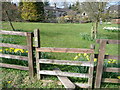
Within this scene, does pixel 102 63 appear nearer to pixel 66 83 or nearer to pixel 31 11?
pixel 66 83

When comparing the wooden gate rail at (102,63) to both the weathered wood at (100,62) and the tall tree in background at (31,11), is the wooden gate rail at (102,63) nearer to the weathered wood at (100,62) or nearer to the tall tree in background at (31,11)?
the weathered wood at (100,62)

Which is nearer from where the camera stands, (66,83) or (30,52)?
(66,83)

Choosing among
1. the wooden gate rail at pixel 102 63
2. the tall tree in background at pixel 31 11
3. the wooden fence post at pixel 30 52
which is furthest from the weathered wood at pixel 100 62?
the tall tree in background at pixel 31 11

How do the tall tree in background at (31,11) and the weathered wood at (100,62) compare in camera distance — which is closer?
the weathered wood at (100,62)

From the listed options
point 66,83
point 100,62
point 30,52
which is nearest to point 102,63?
point 100,62

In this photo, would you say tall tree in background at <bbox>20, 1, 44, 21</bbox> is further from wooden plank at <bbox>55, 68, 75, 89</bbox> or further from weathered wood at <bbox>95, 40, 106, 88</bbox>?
weathered wood at <bbox>95, 40, 106, 88</bbox>

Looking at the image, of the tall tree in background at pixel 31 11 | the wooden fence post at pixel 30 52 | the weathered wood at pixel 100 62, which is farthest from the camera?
the tall tree in background at pixel 31 11

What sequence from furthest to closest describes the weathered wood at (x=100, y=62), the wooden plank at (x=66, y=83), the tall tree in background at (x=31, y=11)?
1. the tall tree in background at (x=31, y=11)
2. the wooden plank at (x=66, y=83)
3. the weathered wood at (x=100, y=62)

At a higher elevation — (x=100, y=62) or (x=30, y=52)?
(x=30, y=52)

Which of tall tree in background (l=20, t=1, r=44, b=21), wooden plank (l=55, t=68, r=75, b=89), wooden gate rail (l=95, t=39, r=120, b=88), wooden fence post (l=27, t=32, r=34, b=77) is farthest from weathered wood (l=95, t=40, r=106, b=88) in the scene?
tall tree in background (l=20, t=1, r=44, b=21)

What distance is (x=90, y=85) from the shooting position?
3.02 m

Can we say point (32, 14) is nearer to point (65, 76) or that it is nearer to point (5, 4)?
point (5, 4)

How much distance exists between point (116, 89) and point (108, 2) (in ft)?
21.4

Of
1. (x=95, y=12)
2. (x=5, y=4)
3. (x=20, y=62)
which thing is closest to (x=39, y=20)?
(x=5, y=4)
